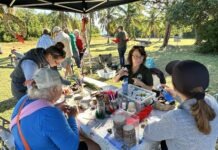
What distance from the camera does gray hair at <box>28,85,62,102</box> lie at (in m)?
1.82

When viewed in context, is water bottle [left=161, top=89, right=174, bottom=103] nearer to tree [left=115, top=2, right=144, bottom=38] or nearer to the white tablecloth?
the white tablecloth

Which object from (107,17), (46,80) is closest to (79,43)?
(46,80)

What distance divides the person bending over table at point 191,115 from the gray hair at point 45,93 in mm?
841

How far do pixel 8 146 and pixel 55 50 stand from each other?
4.22ft

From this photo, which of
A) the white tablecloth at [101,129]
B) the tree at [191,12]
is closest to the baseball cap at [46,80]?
the white tablecloth at [101,129]

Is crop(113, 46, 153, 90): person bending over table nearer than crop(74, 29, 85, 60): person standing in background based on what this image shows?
Yes

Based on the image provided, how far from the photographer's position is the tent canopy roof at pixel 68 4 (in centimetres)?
424

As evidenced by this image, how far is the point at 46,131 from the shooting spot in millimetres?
1680

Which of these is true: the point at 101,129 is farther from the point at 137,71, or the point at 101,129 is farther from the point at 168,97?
the point at 137,71

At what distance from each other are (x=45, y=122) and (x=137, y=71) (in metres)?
2.05

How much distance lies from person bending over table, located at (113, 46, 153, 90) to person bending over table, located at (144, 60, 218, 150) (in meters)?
1.73

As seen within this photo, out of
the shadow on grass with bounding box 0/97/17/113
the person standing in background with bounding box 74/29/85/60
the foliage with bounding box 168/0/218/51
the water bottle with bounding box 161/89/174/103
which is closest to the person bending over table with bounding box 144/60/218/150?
the water bottle with bounding box 161/89/174/103

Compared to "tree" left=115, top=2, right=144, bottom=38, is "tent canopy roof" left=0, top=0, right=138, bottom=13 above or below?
below

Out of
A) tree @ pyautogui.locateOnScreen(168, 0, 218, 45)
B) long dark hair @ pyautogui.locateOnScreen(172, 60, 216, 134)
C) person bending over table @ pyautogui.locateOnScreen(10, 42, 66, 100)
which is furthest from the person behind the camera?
tree @ pyautogui.locateOnScreen(168, 0, 218, 45)
